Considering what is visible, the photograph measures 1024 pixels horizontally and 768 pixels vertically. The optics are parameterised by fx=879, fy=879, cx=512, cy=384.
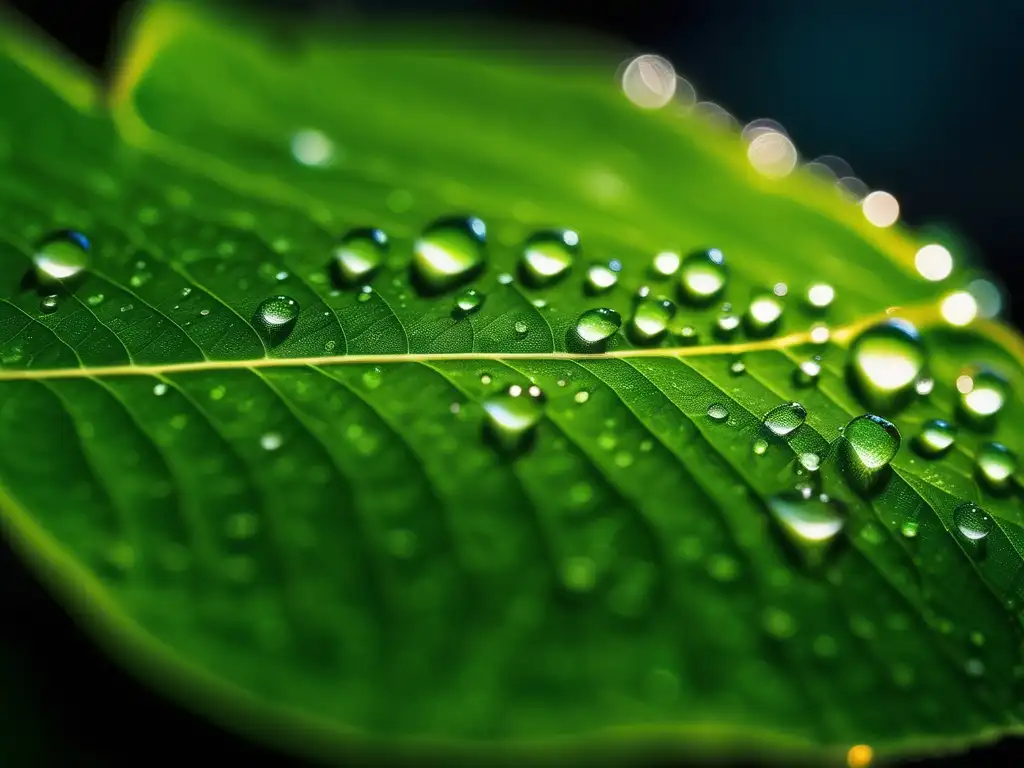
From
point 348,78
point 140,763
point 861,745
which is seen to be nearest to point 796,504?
point 861,745

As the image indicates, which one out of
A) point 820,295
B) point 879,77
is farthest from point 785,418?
point 879,77

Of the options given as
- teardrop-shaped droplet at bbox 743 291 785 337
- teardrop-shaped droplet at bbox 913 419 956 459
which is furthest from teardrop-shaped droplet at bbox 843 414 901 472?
teardrop-shaped droplet at bbox 743 291 785 337

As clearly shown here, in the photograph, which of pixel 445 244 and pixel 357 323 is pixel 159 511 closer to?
pixel 357 323

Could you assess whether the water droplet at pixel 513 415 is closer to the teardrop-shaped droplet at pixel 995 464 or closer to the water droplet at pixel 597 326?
the water droplet at pixel 597 326

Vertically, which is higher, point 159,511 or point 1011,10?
point 1011,10

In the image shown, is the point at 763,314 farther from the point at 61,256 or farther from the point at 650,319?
the point at 61,256

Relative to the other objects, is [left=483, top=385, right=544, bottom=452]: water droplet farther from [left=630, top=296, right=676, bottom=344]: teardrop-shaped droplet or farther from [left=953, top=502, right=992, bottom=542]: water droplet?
[left=953, top=502, right=992, bottom=542]: water droplet
